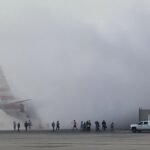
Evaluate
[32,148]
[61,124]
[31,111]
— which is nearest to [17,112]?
[31,111]

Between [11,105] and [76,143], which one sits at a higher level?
[11,105]

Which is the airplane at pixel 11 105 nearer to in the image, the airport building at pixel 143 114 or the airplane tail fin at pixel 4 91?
the airplane tail fin at pixel 4 91

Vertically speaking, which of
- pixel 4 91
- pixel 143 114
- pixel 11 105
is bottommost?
pixel 143 114

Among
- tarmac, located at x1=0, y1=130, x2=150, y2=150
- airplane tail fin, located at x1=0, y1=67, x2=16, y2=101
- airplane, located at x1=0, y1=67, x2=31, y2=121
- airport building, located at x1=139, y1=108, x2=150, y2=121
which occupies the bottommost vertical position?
tarmac, located at x1=0, y1=130, x2=150, y2=150

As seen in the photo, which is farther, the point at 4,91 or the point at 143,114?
the point at 4,91

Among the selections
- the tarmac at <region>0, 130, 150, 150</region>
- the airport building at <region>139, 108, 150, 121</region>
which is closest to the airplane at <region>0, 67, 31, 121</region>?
the airport building at <region>139, 108, 150, 121</region>

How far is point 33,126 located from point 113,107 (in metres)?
13.8

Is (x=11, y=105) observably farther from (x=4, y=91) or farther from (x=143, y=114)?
(x=143, y=114)

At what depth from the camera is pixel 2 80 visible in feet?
341

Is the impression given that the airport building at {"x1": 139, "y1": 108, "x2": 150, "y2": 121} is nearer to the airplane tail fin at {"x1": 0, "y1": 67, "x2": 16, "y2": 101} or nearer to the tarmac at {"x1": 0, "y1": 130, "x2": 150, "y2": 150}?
the airplane tail fin at {"x1": 0, "y1": 67, "x2": 16, "y2": 101}

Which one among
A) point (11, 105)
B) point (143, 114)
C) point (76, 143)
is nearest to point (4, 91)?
point (11, 105)

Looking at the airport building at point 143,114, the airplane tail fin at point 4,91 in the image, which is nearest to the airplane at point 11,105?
the airplane tail fin at point 4,91

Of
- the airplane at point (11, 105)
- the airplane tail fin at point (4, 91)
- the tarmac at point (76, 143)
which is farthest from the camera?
the airplane tail fin at point (4, 91)

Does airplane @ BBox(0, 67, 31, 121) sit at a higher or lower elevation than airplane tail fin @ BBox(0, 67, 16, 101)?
lower
